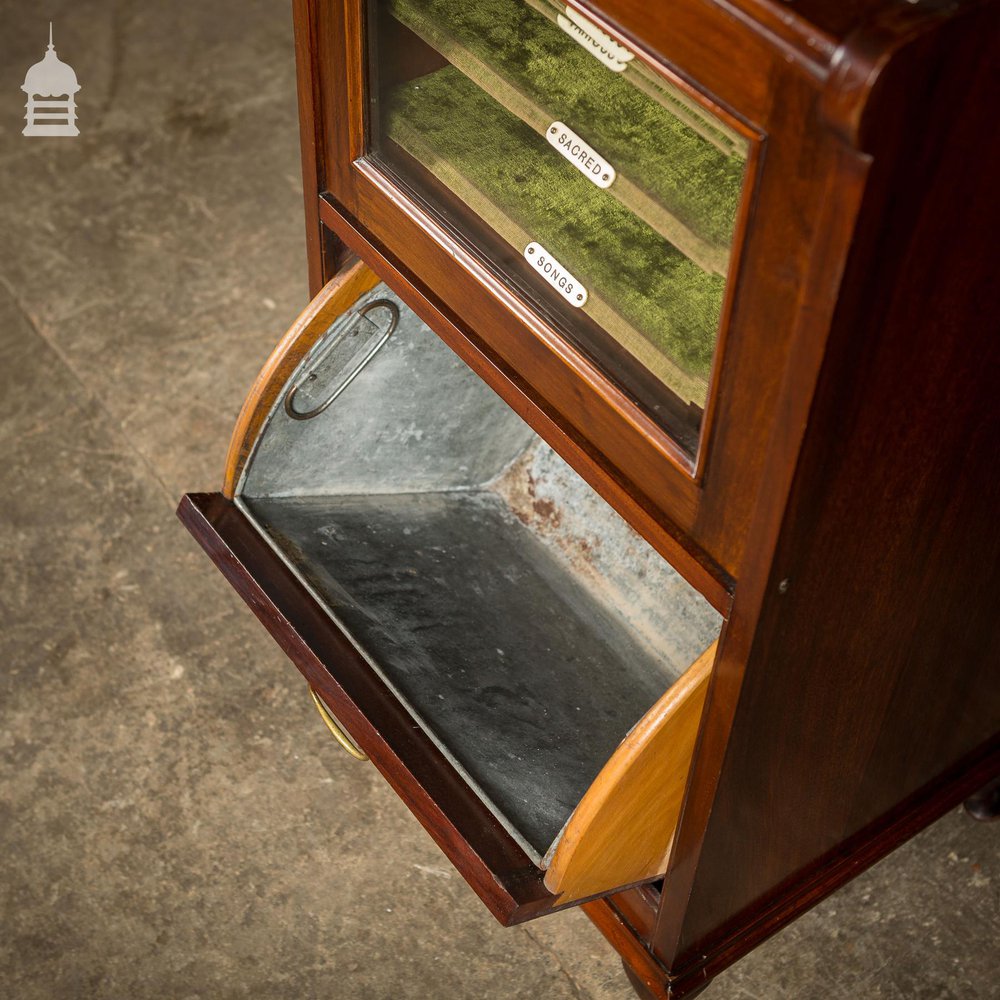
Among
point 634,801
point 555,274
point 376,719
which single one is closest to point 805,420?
point 555,274

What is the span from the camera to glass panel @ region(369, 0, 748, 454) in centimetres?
105

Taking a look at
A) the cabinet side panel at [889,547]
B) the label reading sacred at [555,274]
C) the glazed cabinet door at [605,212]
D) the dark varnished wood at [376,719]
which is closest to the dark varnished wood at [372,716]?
the dark varnished wood at [376,719]

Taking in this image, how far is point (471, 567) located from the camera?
5.43ft

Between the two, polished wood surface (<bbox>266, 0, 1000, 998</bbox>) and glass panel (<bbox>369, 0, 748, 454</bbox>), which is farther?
glass panel (<bbox>369, 0, 748, 454</bbox>)

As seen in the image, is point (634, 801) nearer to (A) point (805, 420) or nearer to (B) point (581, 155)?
(A) point (805, 420)

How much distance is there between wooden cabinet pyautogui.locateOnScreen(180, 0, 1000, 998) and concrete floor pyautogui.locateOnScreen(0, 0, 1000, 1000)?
22 cm

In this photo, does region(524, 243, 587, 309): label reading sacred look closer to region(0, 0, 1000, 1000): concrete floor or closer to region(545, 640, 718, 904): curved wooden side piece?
region(545, 640, 718, 904): curved wooden side piece

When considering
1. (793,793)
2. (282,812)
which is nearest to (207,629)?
(282,812)

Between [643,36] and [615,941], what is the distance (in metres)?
1.00

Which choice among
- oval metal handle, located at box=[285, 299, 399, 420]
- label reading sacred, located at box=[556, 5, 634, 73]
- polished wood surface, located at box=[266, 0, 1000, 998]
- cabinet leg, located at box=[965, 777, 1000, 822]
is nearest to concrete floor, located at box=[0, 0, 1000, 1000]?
cabinet leg, located at box=[965, 777, 1000, 822]

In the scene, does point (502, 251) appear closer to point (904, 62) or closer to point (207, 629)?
point (904, 62)

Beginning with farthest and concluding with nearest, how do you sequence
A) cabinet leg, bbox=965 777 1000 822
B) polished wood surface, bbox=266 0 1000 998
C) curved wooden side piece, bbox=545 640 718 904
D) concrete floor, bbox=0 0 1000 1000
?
cabinet leg, bbox=965 777 1000 822 → concrete floor, bbox=0 0 1000 1000 → curved wooden side piece, bbox=545 640 718 904 → polished wood surface, bbox=266 0 1000 998

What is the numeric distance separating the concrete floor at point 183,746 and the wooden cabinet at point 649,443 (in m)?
0.22

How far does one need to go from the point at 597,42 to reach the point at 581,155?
13 cm
